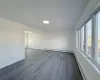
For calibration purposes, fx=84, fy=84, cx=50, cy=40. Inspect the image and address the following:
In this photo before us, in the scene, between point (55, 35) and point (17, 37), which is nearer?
point (17, 37)

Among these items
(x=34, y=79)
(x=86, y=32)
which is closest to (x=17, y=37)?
(x=34, y=79)

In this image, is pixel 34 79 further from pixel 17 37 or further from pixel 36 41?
pixel 36 41

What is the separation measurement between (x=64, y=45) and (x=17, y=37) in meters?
4.56

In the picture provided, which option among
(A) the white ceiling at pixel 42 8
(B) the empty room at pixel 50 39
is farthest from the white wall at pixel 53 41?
(A) the white ceiling at pixel 42 8

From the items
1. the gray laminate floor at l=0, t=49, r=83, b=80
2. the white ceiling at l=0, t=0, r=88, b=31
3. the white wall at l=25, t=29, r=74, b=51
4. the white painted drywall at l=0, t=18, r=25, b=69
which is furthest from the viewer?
the white wall at l=25, t=29, r=74, b=51

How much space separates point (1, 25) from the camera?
3.71 metres

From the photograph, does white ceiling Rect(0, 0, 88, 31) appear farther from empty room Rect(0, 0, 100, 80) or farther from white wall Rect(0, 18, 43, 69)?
white wall Rect(0, 18, 43, 69)

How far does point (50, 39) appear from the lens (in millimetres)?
8594

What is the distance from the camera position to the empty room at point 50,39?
2020 millimetres

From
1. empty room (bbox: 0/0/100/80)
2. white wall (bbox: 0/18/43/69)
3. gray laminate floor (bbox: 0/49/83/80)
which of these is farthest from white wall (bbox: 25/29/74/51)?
gray laminate floor (bbox: 0/49/83/80)

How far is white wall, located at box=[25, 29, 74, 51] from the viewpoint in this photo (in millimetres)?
7800

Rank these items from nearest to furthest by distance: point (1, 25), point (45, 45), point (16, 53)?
point (1, 25), point (16, 53), point (45, 45)

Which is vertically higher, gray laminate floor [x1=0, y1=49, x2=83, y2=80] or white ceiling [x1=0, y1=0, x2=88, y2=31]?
white ceiling [x1=0, y1=0, x2=88, y2=31]

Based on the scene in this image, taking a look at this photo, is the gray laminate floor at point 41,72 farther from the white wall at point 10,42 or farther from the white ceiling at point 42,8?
the white ceiling at point 42,8
